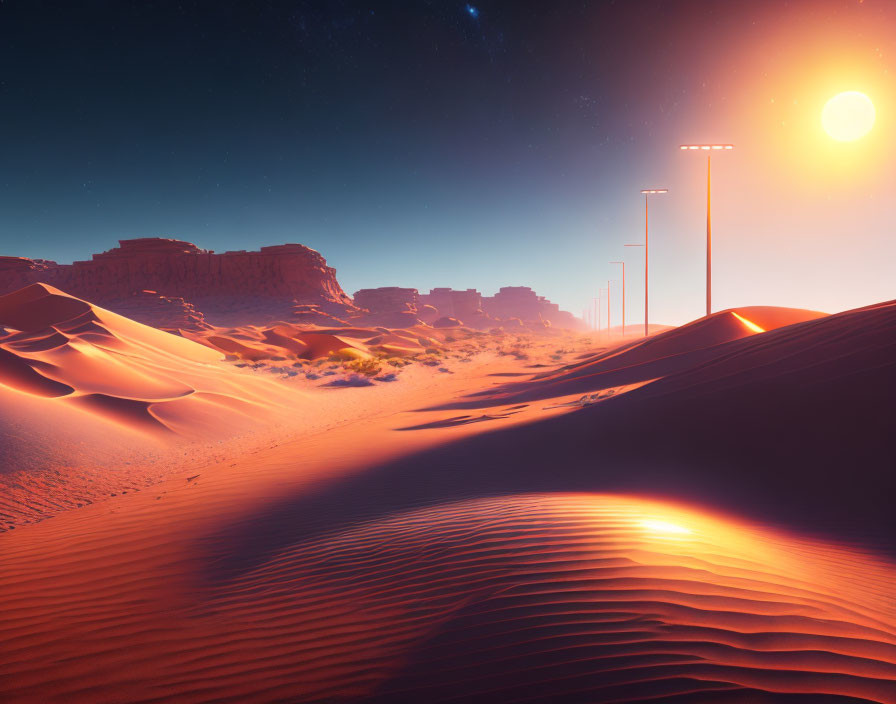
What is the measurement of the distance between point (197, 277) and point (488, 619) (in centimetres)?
8652

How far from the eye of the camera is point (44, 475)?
719cm

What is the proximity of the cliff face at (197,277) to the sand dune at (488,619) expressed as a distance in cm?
6992

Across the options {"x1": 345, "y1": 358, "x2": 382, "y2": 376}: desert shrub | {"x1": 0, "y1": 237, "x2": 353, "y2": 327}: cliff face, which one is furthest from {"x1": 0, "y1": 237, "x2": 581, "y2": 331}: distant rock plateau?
{"x1": 345, "y1": 358, "x2": 382, "y2": 376}: desert shrub

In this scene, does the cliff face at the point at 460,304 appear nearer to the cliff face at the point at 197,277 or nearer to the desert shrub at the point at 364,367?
the cliff face at the point at 197,277

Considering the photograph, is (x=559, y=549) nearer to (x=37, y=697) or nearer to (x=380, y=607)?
(x=380, y=607)

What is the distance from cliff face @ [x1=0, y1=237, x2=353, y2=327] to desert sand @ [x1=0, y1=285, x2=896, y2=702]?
66.6 meters

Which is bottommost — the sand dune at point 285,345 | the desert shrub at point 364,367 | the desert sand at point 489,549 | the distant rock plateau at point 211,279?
the desert sand at point 489,549

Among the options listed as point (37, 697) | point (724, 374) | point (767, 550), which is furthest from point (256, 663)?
point (724, 374)

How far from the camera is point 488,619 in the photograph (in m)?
2.41

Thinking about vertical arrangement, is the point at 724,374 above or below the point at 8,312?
below

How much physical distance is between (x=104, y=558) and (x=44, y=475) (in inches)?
167

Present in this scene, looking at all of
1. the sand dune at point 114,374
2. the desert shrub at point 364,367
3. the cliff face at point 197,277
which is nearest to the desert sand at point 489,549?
the sand dune at point 114,374

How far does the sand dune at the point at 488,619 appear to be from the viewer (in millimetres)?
2023

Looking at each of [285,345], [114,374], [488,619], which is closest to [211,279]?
[285,345]
